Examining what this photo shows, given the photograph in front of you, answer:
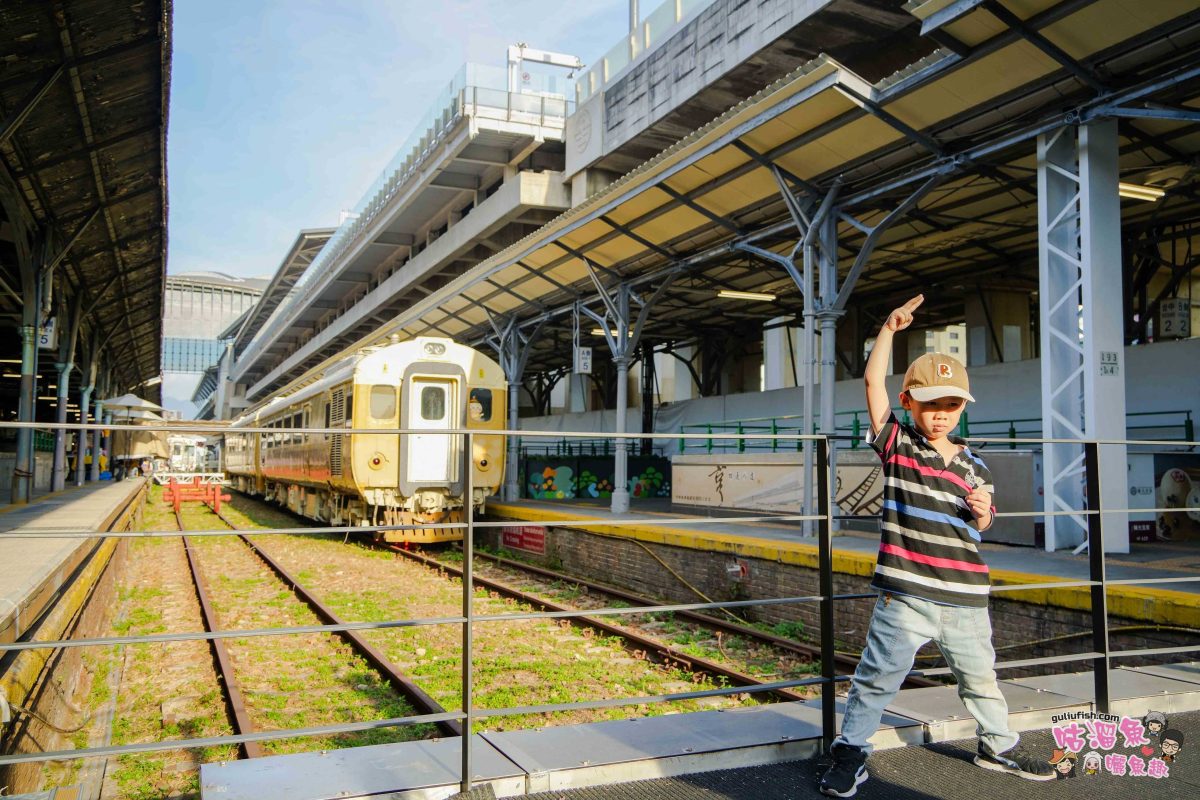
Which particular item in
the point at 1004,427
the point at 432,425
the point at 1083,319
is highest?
the point at 1083,319

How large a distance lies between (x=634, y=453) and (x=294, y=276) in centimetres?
4672

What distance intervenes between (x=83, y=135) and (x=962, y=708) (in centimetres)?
1197

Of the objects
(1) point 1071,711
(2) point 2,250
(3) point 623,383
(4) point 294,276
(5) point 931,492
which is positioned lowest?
(1) point 1071,711

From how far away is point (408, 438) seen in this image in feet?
48.9

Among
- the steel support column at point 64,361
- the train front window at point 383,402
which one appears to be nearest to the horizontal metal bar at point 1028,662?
the train front window at point 383,402

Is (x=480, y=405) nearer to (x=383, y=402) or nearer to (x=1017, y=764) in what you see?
(x=383, y=402)

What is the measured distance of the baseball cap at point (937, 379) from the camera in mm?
3229

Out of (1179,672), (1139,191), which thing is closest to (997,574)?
(1179,672)

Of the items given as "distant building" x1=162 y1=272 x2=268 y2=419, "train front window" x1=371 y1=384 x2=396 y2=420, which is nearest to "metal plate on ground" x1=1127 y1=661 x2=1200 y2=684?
"train front window" x1=371 y1=384 x2=396 y2=420

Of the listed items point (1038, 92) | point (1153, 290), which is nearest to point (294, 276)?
point (1153, 290)

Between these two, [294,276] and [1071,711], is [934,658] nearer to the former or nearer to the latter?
[1071,711]

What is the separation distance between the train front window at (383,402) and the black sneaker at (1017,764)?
12.5 metres

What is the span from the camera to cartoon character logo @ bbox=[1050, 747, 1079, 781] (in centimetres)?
337

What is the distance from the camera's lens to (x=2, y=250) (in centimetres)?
1549
